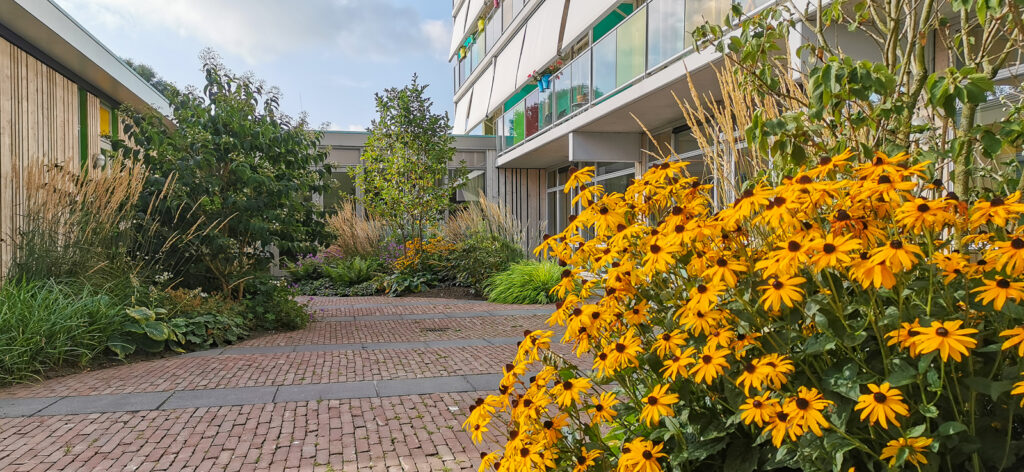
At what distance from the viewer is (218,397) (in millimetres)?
4293

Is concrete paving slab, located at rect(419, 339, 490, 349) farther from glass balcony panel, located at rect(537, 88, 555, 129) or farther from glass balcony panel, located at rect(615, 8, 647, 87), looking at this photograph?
glass balcony panel, located at rect(537, 88, 555, 129)

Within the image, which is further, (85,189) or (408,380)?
(85,189)

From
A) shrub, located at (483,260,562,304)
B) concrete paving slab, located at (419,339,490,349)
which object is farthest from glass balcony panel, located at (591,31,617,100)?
concrete paving slab, located at (419,339,490,349)

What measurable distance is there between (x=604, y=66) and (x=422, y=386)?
726cm

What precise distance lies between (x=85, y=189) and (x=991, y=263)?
674 cm

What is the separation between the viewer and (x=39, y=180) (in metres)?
5.87

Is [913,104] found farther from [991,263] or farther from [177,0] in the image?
[177,0]

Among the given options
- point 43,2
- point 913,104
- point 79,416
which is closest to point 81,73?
point 43,2

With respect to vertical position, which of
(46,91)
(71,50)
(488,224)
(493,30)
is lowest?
(488,224)

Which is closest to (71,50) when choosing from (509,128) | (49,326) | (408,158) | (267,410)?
(49,326)

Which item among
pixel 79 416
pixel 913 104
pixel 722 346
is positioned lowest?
pixel 79 416

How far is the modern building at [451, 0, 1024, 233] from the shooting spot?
25.5 ft

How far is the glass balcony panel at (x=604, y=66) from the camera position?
1016 cm

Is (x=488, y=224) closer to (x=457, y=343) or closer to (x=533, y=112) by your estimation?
(x=533, y=112)
